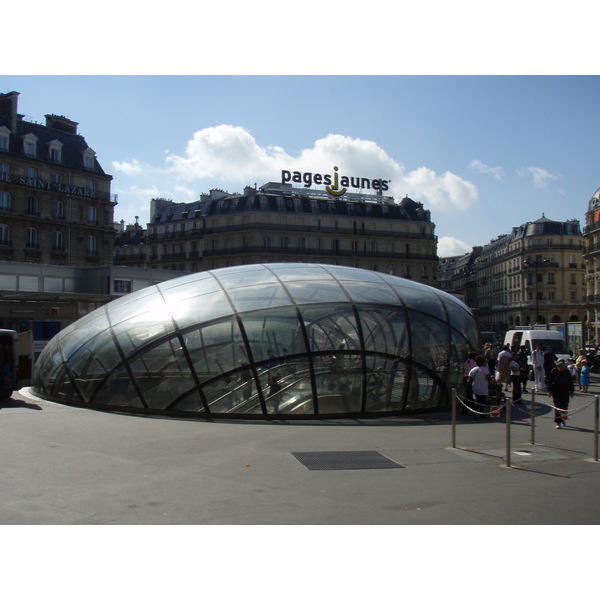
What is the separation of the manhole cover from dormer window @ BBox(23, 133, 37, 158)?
163 ft

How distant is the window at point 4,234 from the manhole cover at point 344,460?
151ft

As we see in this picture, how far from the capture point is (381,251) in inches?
2835

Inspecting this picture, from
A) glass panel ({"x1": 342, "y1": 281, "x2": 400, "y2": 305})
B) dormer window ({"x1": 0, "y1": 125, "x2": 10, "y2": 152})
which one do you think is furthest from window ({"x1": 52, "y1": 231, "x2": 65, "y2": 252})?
glass panel ({"x1": 342, "y1": 281, "x2": 400, "y2": 305})

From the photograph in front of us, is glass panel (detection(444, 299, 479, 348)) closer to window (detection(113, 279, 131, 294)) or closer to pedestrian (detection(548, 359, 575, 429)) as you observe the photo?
pedestrian (detection(548, 359, 575, 429))

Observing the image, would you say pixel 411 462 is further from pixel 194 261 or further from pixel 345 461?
pixel 194 261

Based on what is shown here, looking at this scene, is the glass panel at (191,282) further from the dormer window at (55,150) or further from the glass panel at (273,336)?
the dormer window at (55,150)

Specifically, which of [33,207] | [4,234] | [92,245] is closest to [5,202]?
[33,207]

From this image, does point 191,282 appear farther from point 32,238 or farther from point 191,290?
point 32,238

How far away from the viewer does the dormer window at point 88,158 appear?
56.4 meters

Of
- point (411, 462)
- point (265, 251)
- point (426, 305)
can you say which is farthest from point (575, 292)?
point (411, 462)

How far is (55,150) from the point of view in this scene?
54.2m

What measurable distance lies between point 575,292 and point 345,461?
85048 mm

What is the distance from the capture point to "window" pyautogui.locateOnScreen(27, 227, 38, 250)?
5098 centimetres

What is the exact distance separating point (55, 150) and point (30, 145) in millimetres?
2388
